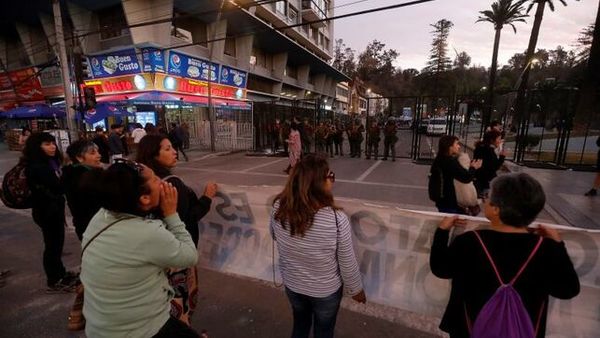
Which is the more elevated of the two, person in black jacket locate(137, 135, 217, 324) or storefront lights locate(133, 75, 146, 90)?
storefront lights locate(133, 75, 146, 90)

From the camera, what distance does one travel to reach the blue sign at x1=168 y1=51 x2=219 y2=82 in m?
19.2

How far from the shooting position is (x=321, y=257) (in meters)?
1.90

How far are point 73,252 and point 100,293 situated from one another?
Result: 13.9 ft

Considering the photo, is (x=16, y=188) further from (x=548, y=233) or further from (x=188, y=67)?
(x=188, y=67)

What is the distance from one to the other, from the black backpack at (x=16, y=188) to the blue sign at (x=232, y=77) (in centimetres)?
2150

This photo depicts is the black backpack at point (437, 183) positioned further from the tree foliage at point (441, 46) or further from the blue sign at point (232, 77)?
the tree foliage at point (441, 46)

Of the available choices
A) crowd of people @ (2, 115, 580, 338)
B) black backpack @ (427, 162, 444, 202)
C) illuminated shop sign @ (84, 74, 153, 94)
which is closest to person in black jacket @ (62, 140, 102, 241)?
crowd of people @ (2, 115, 580, 338)

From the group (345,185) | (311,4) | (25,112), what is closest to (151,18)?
(25,112)

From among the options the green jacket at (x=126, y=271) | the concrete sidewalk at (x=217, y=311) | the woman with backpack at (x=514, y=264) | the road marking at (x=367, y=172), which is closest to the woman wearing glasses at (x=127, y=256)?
the green jacket at (x=126, y=271)

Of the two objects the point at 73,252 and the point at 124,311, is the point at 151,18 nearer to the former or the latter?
the point at 73,252

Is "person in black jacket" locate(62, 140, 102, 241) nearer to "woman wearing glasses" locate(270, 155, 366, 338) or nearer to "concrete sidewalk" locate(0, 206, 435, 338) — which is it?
"concrete sidewalk" locate(0, 206, 435, 338)

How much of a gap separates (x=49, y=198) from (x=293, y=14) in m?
39.5

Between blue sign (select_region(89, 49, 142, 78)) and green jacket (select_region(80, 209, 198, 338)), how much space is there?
19810 mm

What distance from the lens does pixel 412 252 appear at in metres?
2.83
